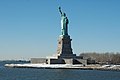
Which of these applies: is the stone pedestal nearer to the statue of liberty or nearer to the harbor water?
the statue of liberty

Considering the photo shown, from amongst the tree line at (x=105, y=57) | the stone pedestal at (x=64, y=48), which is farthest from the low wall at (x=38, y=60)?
the tree line at (x=105, y=57)

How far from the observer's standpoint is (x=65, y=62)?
9150cm

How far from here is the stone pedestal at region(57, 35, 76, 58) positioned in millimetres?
92894

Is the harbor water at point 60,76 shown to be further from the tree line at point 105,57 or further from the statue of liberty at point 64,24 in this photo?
the tree line at point 105,57

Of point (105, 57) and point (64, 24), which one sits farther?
point (105, 57)

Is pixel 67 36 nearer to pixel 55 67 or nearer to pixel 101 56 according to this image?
pixel 55 67

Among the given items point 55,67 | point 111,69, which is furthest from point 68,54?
point 111,69

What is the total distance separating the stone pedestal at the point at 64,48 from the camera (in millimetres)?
92894

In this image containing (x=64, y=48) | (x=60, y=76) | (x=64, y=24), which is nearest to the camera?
(x=60, y=76)

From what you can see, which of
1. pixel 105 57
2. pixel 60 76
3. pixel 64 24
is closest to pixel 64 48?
pixel 64 24

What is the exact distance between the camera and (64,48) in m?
93.1

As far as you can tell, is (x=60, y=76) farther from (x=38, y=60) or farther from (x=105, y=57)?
(x=105, y=57)

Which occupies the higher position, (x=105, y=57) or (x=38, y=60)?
(x=105, y=57)

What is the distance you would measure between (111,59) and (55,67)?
47054mm
